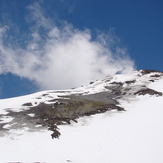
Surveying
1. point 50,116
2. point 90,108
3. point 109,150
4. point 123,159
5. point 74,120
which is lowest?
point 123,159

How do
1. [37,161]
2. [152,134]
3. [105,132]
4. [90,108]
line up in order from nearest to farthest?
[37,161], [152,134], [105,132], [90,108]

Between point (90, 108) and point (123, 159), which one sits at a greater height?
point (90, 108)

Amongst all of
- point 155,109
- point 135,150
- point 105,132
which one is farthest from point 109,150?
point 155,109

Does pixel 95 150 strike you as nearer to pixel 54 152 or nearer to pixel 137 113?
pixel 54 152

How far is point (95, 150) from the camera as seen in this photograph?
1811 cm

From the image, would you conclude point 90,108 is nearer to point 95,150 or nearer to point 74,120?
point 74,120

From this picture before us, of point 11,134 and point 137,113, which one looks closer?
point 11,134

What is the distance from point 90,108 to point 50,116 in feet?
25.6

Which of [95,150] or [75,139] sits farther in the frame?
[75,139]

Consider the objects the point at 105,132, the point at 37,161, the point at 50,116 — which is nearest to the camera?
the point at 37,161

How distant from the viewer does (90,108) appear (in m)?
32.6

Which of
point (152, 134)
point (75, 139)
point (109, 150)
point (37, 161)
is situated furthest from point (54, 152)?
point (152, 134)

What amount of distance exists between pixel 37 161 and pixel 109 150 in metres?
7.18

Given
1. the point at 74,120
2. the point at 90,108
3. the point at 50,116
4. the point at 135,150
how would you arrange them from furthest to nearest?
the point at 90,108, the point at 50,116, the point at 74,120, the point at 135,150
